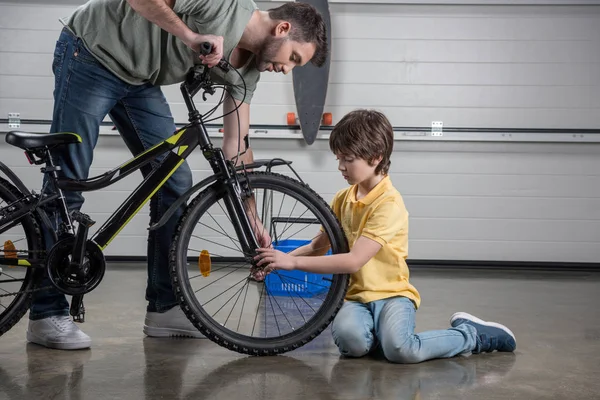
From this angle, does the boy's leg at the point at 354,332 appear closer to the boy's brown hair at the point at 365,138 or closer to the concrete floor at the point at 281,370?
the concrete floor at the point at 281,370

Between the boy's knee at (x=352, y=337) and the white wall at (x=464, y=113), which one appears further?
the white wall at (x=464, y=113)

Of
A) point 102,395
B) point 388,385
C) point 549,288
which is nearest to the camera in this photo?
point 102,395

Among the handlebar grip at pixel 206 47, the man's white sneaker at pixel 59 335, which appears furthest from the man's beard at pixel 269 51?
the man's white sneaker at pixel 59 335

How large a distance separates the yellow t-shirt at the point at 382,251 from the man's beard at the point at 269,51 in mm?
579

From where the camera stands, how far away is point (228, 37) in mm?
2439

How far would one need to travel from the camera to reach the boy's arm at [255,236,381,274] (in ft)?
8.02

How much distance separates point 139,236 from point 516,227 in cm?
274

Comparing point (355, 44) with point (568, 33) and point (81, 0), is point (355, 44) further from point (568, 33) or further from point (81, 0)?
point (81, 0)

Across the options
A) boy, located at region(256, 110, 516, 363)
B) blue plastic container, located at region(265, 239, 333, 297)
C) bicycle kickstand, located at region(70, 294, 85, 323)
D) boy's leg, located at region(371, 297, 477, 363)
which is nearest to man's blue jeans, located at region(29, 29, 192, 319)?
bicycle kickstand, located at region(70, 294, 85, 323)

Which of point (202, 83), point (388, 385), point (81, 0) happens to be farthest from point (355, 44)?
point (388, 385)

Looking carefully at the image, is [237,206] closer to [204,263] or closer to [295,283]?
[204,263]

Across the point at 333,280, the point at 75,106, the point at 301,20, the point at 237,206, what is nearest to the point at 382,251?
the point at 333,280

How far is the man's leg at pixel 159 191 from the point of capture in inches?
107

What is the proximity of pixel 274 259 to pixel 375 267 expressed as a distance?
396 millimetres
